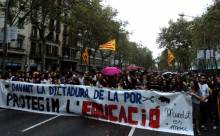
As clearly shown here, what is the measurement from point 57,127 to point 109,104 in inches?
64.9

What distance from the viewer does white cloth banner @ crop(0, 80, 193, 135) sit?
40.8ft

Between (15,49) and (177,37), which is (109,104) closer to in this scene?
(15,49)

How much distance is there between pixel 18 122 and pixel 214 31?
109 ft

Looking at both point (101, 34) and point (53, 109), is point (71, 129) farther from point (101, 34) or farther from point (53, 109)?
point (101, 34)

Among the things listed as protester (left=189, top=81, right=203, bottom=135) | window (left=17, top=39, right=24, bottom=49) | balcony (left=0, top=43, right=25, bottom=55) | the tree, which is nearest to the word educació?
protester (left=189, top=81, right=203, bottom=135)

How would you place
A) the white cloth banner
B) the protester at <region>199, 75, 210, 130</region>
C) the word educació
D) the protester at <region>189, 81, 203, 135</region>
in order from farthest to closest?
1. the protester at <region>199, 75, 210, 130</region>
2. the protester at <region>189, 81, 203, 135</region>
3. the word educació
4. the white cloth banner

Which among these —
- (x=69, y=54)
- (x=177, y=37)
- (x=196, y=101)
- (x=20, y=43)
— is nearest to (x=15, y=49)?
(x=20, y=43)

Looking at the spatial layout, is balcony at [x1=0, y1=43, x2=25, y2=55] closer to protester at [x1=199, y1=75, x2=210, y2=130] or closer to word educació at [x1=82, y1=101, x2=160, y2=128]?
word educació at [x1=82, y1=101, x2=160, y2=128]

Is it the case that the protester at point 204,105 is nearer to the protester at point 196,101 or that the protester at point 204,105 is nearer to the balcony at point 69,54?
the protester at point 196,101

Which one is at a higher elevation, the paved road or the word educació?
the word educació

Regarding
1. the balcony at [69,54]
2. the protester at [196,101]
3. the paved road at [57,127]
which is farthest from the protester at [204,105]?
the balcony at [69,54]

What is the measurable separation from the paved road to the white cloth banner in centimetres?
26

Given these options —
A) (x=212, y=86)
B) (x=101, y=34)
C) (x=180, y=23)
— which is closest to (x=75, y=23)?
(x=101, y=34)

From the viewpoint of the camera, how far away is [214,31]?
44.5m
